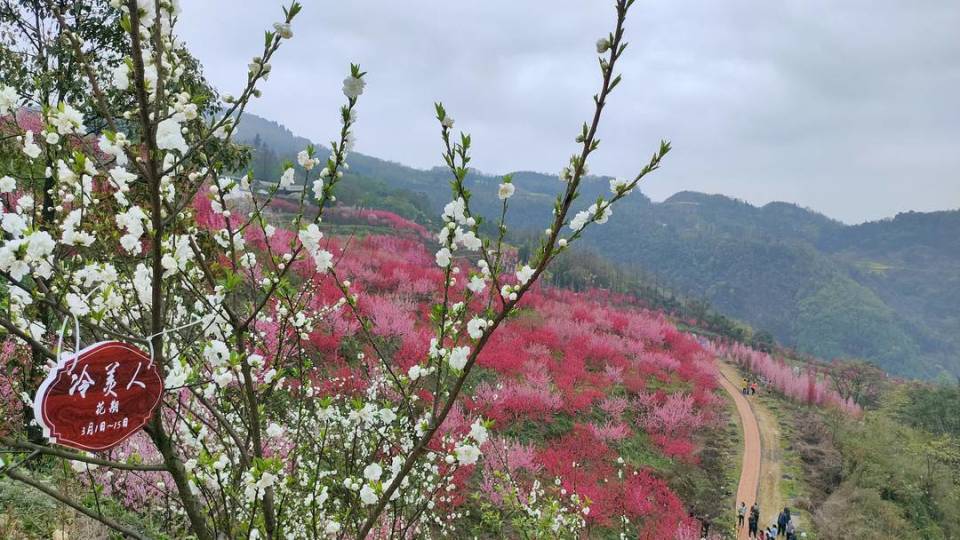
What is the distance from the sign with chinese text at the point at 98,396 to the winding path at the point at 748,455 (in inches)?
419

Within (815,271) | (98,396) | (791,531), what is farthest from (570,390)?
(815,271)

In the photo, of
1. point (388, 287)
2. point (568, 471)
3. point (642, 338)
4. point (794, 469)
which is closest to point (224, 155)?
point (568, 471)

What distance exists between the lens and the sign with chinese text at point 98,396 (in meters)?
1.20

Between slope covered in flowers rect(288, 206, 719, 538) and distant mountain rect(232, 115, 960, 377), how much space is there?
151ft

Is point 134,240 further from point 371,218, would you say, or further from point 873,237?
point 873,237

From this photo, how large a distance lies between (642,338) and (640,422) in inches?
236

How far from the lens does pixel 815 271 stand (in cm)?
11362

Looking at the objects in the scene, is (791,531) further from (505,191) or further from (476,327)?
(505,191)

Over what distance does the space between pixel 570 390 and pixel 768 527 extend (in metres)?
4.51

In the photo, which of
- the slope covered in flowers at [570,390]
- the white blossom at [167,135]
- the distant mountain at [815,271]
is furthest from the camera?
the distant mountain at [815,271]

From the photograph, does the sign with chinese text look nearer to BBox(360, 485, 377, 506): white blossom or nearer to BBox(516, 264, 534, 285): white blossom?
BBox(360, 485, 377, 506): white blossom

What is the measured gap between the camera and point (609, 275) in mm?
52719

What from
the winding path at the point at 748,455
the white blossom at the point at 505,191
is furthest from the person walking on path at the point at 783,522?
the white blossom at the point at 505,191

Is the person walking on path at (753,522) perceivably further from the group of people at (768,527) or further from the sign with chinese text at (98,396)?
the sign with chinese text at (98,396)
